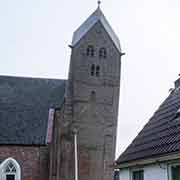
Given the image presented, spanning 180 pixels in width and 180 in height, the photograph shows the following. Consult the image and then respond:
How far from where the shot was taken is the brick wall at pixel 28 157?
95.5ft

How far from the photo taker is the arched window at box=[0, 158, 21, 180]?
28.8 metres

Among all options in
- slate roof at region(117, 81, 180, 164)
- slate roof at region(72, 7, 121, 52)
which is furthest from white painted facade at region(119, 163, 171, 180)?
slate roof at region(72, 7, 121, 52)

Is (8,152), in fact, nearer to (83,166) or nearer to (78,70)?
(83,166)

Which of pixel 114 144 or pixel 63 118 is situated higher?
pixel 63 118

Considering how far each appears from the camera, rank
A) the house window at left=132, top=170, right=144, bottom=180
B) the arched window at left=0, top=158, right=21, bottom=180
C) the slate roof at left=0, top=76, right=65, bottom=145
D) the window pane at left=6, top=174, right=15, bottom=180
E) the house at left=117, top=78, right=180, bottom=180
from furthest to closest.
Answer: the slate roof at left=0, top=76, right=65, bottom=145
the window pane at left=6, top=174, right=15, bottom=180
the arched window at left=0, top=158, right=21, bottom=180
the house window at left=132, top=170, right=144, bottom=180
the house at left=117, top=78, right=180, bottom=180

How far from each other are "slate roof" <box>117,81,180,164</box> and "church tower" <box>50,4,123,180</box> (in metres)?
18.5

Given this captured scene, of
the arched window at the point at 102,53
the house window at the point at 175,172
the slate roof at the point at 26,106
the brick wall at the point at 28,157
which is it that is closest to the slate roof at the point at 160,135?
the house window at the point at 175,172

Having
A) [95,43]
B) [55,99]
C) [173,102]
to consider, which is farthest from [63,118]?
[173,102]

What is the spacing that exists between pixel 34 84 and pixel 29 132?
23.9 feet

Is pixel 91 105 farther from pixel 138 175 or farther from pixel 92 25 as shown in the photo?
pixel 138 175

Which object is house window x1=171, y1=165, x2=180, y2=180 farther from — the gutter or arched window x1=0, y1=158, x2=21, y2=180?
arched window x1=0, y1=158, x2=21, y2=180

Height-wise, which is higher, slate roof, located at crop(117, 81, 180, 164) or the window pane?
slate roof, located at crop(117, 81, 180, 164)

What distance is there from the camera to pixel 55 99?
34125mm

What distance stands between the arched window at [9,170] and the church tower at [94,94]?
231 inches
